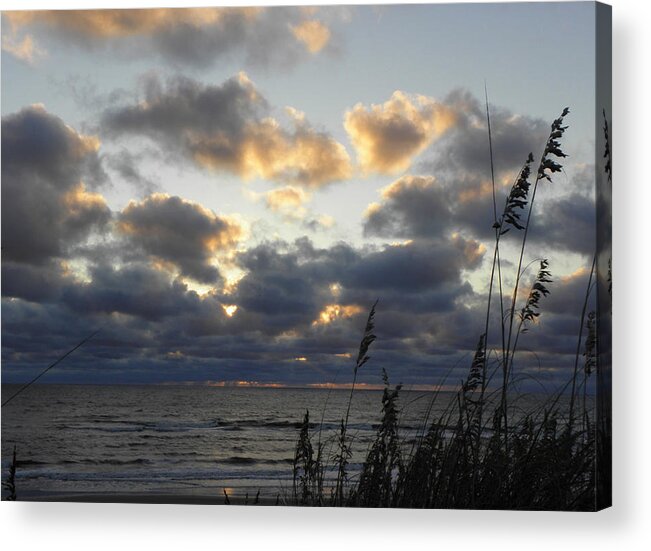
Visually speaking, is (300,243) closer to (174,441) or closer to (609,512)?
(174,441)

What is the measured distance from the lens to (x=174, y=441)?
5.74 metres

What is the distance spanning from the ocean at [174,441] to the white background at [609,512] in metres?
0.19

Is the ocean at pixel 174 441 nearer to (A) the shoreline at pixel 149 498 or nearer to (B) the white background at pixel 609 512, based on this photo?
(A) the shoreline at pixel 149 498

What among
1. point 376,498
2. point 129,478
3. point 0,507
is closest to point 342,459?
point 376,498

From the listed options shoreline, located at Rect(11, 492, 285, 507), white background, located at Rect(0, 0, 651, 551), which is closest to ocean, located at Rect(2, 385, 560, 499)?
shoreline, located at Rect(11, 492, 285, 507)

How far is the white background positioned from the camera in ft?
17.3

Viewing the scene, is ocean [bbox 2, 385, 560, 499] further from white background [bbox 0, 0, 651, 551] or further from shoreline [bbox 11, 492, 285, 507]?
white background [bbox 0, 0, 651, 551]

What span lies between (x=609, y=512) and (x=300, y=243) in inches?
79.9

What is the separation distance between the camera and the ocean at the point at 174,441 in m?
5.54

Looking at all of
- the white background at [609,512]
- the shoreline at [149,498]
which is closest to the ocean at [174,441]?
the shoreline at [149,498]

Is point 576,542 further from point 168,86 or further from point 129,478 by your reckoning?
point 168,86

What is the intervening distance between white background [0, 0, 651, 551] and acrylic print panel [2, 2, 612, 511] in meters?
0.11

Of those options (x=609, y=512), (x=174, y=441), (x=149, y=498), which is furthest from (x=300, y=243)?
(x=609, y=512)

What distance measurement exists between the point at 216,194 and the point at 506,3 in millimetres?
1778
